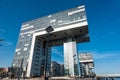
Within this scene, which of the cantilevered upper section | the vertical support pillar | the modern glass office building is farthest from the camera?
the modern glass office building

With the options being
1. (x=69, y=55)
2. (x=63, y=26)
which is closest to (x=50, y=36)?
(x=63, y=26)

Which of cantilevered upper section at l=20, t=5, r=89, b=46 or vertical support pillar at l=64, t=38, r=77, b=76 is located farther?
cantilevered upper section at l=20, t=5, r=89, b=46

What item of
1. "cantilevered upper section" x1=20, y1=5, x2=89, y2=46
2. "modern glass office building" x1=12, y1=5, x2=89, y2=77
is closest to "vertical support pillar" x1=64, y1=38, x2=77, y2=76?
"modern glass office building" x1=12, y1=5, x2=89, y2=77

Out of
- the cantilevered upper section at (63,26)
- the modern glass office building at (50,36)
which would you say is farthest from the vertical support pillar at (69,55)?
the cantilevered upper section at (63,26)

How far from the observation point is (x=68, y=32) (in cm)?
6272

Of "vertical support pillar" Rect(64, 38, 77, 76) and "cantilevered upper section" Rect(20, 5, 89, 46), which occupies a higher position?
"cantilevered upper section" Rect(20, 5, 89, 46)

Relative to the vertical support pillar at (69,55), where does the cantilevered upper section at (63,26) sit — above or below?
above

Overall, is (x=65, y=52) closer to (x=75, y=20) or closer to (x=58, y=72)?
(x=75, y=20)

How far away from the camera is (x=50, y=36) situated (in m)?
64.8

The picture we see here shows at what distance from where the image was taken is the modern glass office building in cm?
5928

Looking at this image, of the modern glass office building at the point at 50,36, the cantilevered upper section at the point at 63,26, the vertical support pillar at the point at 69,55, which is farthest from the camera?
the modern glass office building at the point at 50,36

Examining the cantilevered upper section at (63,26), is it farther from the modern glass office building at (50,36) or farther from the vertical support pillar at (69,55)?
the vertical support pillar at (69,55)

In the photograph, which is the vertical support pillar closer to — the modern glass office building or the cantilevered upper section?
the modern glass office building

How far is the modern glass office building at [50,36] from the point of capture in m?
59.3
